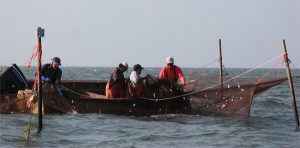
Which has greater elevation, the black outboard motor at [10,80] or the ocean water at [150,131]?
the black outboard motor at [10,80]

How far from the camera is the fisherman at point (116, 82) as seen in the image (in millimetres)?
13648

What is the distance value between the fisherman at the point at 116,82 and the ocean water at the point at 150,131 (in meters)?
0.64

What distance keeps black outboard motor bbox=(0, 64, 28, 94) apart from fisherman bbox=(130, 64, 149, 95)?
10.4ft

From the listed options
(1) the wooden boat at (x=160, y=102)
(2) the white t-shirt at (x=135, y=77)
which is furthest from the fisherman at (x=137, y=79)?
(1) the wooden boat at (x=160, y=102)

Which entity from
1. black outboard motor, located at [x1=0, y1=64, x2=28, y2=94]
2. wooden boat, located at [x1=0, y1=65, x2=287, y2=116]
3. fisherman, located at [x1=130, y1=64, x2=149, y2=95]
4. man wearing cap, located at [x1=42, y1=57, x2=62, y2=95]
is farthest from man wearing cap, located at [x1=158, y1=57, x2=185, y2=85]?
black outboard motor, located at [x1=0, y1=64, x2=28, y2=94]

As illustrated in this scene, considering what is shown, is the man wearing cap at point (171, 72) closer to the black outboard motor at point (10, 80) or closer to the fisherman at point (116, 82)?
the fisherman at point (116, 82)

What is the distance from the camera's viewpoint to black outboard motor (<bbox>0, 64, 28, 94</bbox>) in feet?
47.0

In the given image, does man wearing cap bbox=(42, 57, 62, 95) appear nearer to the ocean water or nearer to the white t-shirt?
the ocean water

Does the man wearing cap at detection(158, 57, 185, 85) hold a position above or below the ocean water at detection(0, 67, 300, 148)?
above

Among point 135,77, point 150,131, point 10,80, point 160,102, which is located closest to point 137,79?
point 135,77

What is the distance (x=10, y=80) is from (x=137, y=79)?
3449 millimetres

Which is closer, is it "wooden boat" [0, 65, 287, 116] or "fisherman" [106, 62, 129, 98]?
"wooden boat" [0, 65, 287, 116]

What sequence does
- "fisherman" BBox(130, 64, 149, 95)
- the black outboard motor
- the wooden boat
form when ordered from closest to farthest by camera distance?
the wooden boat → "fisherman" BBox(130, 64, 149, 95) → the black outboard motor

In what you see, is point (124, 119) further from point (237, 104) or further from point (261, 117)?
point (261, 117)
